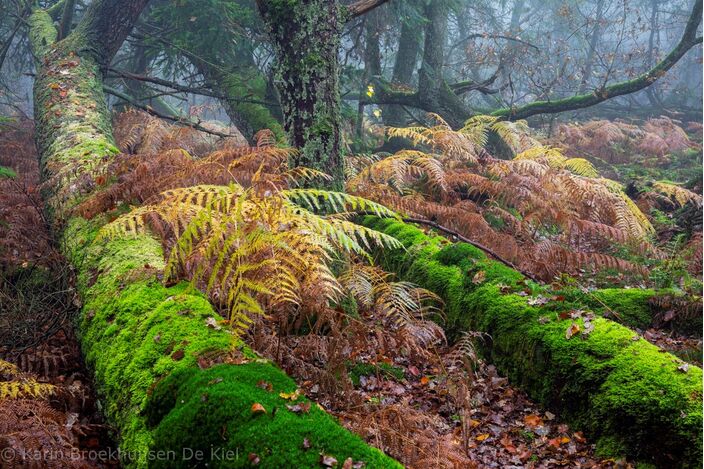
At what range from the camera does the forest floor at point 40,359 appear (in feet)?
7.48

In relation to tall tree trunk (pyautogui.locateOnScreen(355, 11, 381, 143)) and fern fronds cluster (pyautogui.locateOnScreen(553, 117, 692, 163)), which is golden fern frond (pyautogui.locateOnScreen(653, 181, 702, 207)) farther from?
tall tree trunk (pyautogui.locateOnScreen(355, 11, 381, 143))

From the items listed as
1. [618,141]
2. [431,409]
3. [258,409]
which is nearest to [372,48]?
[618,141]

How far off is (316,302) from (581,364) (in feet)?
6.16

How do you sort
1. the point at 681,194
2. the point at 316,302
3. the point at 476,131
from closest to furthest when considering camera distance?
the point at 316,302, the point at 681,194, the point at 476,131

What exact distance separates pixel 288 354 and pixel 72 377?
136cm

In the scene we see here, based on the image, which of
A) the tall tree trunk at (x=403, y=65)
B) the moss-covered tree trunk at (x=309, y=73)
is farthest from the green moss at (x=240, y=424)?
the tall tree trunk at (x=403, y=65)

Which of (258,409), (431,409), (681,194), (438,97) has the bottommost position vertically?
(431,409)

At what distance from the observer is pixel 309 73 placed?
4.89m

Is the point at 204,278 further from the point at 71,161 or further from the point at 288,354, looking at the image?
the point at 71,161

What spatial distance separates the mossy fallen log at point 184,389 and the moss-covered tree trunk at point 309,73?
2.01 m

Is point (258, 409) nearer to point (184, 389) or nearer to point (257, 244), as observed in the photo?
point (184, 389)

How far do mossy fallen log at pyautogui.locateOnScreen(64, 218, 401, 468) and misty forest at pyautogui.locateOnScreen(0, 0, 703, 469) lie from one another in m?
0.01

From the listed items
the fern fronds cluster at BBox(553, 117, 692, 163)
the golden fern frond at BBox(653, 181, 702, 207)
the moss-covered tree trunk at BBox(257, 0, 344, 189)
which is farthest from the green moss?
the fern fronds cluster at BBox(553, 117, 692, 163)

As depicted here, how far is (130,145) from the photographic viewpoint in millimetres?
7371
